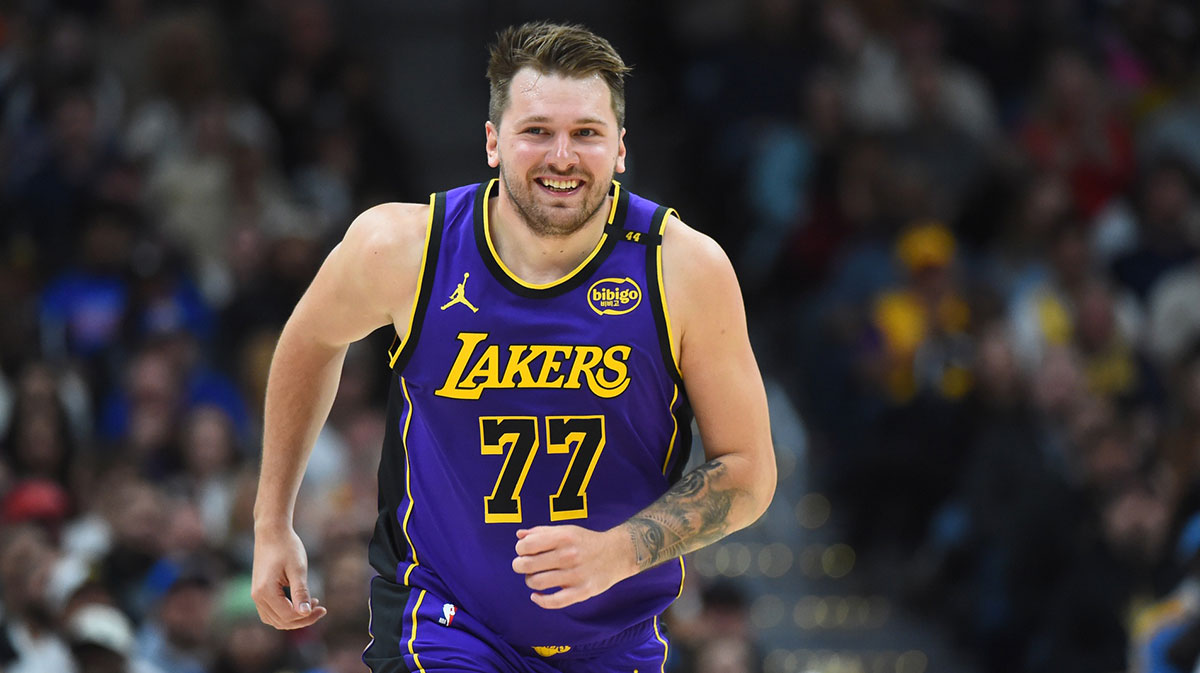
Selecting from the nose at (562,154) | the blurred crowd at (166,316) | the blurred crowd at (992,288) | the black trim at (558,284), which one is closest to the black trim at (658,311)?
the black trim at (558,284)

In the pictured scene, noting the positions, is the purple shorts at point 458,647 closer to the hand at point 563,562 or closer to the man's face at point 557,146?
the hand at point 563,562

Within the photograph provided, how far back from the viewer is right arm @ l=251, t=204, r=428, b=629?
4.71 m

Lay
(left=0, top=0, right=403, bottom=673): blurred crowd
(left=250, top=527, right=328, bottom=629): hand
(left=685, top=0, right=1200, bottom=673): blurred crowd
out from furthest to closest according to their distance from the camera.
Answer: (left=685, top=0, right=1200, bottom=673): blurred crowd, (left=0, top=0, right=403, bottom=673): blurred crowd, (left=250, top=527, right=328, bottom=629): hand

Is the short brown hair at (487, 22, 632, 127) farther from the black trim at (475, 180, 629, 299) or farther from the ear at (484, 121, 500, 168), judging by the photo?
the black trim at (475, 180, 629, 299)

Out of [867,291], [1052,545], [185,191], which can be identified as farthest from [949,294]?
[185,191]

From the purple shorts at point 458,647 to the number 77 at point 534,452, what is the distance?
34 centimetres

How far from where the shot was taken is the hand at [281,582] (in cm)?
492

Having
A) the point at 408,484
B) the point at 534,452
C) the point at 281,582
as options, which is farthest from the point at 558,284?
the point at 281,582

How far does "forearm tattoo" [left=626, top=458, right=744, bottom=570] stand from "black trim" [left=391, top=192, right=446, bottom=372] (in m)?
0.84

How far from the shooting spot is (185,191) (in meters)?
11.6

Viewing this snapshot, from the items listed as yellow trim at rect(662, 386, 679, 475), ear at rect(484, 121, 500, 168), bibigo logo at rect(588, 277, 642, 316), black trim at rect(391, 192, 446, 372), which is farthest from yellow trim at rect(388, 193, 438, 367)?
yellow trim at rect(662, 386, 679, 475)

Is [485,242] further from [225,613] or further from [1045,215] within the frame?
[1045,215]

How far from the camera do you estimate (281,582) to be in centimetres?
496

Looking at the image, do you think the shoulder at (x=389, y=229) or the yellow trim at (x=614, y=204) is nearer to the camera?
the shoulder at (x=389, y=229)
